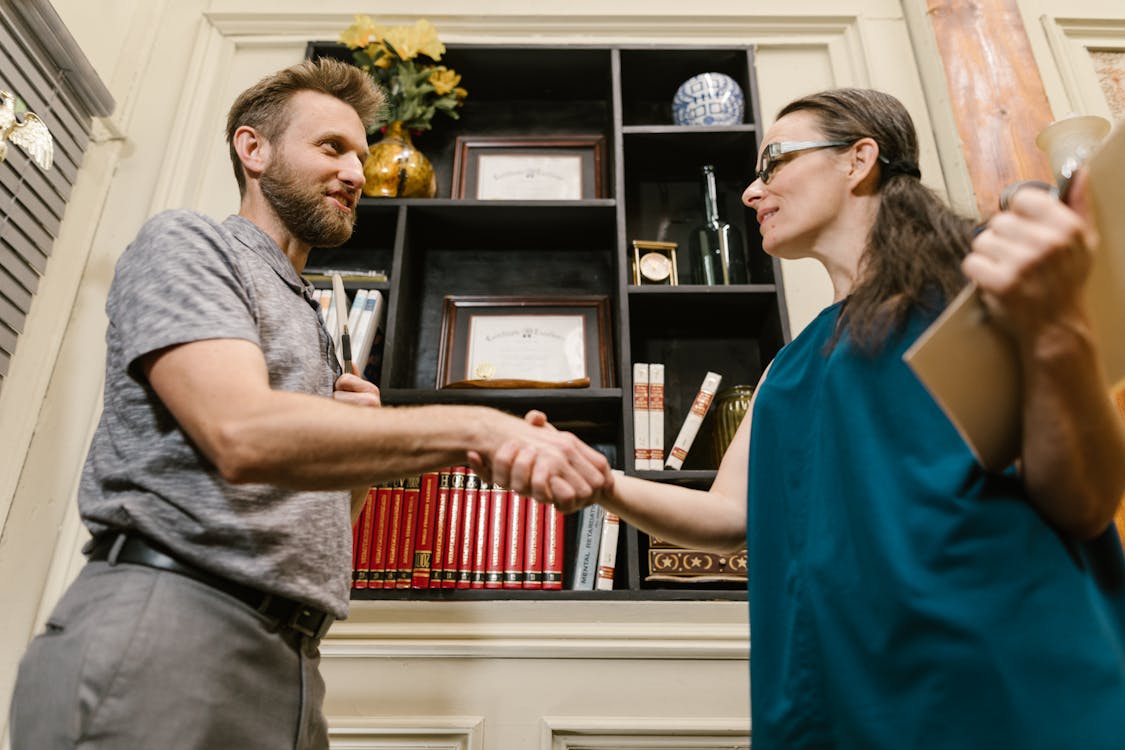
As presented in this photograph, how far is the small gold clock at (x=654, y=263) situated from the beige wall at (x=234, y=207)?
334 mm

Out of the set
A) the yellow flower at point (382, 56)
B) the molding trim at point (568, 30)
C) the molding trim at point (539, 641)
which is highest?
the molding trim at point (568, 30)

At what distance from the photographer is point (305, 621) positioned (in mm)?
1133

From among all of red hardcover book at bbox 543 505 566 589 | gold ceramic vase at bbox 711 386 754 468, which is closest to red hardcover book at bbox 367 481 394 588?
red hardcover book at bbox 543 505 566 589

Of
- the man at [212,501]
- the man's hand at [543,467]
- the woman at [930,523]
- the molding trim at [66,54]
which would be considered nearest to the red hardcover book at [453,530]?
the man at [212,501]

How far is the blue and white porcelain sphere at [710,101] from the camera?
7.82 feet

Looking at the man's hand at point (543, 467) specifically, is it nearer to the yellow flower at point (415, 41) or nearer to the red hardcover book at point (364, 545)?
the red hardcover book at point (364, 545)

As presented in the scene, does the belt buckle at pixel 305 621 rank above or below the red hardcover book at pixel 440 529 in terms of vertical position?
below

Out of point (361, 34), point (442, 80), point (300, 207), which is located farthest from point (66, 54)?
point (300, 207)

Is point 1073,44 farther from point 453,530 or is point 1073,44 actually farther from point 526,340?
point 453,530

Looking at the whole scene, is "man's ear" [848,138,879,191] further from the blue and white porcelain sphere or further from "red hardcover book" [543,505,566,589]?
the blue and white porcelain sphere

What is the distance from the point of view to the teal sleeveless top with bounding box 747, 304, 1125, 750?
0.77 metres

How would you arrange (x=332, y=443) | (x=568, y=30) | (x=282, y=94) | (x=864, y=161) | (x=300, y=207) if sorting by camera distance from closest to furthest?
(x=332, y=443) < (x=864, y=161) < (x=300, y=207) < (x=282, y=94) < (x=568, y=30)

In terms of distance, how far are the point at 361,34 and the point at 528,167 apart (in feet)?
2.03

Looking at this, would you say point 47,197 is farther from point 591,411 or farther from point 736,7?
point 736,7
